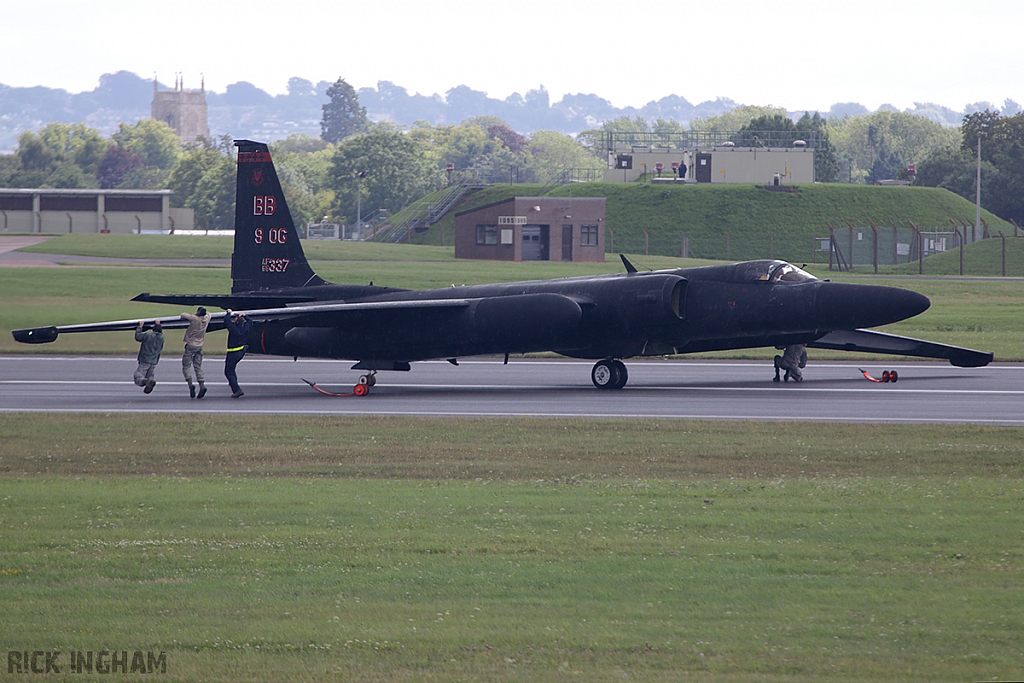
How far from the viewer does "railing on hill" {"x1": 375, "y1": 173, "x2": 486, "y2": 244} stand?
99000mm

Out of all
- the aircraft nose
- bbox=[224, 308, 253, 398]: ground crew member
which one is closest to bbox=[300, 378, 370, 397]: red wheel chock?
bbox=[224, 308, 253, 398]: ground crew member

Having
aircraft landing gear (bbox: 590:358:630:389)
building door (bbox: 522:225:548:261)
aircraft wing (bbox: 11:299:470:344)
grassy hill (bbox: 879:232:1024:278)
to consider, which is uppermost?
building door (bbox: 522:225:548:261)

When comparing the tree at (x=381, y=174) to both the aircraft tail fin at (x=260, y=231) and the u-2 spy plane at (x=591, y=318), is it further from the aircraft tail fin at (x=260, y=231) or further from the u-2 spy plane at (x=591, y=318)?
the u-2 spy plane at (x=591, y=318)

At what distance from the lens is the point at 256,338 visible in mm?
24859

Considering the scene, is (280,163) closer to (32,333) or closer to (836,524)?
(32,333)

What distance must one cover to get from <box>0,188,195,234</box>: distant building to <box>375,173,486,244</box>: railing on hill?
20332mm

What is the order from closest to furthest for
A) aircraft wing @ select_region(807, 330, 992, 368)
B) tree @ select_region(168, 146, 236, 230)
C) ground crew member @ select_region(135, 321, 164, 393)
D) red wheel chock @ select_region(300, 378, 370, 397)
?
ground crew member @ select_region(135, 321, 164, 393)
red wheel chock @ select_region(300, 378, 370, 397)
aircraft wing @ select_region(807, 330, 992, 368)
tree @ select_region(168, 146, 236, 230)

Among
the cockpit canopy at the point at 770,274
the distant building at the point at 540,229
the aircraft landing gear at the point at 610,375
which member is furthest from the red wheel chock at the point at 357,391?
the distant building at the point at 540,229

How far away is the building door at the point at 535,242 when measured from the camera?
8194cm

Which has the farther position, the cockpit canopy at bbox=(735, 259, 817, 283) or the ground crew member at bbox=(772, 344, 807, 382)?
the ground crew member at bbox=(772, 344, 807, 382)

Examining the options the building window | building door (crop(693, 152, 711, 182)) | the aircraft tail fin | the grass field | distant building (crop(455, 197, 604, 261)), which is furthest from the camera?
building door (crop(693, 152, 711, 182))

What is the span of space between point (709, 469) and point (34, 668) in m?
9.03

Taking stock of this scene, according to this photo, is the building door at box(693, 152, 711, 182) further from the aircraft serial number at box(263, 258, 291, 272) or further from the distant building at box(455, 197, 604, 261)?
the aircraft serial number at box(263, 258, 291, 272)

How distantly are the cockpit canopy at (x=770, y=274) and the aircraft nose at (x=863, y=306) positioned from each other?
734mm
